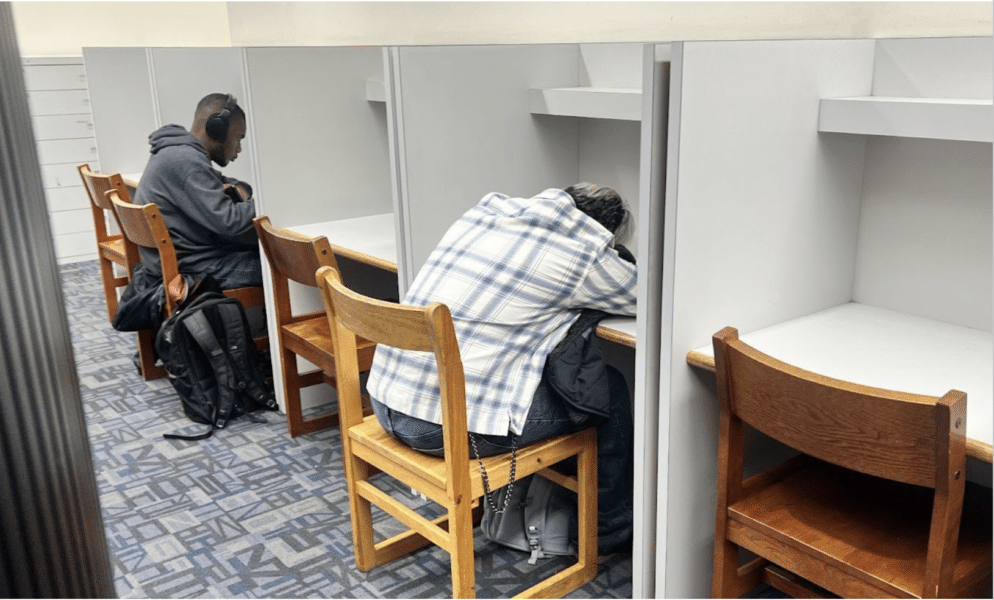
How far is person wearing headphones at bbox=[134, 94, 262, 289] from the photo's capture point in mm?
2555

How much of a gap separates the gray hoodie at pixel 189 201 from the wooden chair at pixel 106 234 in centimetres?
47

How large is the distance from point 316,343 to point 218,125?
89cm

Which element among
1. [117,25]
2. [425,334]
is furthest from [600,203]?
[117,25]

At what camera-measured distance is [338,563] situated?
Answer: 1805 millimetres

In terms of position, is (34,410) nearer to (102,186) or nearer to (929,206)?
(929,206)

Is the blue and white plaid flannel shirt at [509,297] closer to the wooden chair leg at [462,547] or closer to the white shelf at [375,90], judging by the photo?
the wooden chair leg at [462,547]

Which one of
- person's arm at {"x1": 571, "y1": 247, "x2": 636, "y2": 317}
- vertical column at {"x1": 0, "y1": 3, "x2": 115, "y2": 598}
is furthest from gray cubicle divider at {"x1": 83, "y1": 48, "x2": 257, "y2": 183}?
vertical column at {"x1": 0, "y1": 3, "x2": 115, "y2": 598}

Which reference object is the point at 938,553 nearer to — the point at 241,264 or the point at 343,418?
the point at 343,418

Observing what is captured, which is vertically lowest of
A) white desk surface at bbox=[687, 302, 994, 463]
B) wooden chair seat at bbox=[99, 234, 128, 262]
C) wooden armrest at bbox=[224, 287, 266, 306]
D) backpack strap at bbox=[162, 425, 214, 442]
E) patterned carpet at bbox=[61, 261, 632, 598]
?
patterned carpet at bbox=[61, 261, 632, 598]

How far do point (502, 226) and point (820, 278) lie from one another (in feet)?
2.05

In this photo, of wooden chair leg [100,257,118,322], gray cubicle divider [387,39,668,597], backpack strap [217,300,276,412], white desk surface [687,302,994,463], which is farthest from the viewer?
wooden chair leg [100,257,118,322]

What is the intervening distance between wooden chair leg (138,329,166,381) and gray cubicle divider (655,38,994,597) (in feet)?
6.83

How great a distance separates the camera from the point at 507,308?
1.51m

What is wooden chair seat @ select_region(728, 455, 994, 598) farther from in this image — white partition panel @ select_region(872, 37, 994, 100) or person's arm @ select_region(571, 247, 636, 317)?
white partition panel @ select_region(872, 37, 994, 100)
